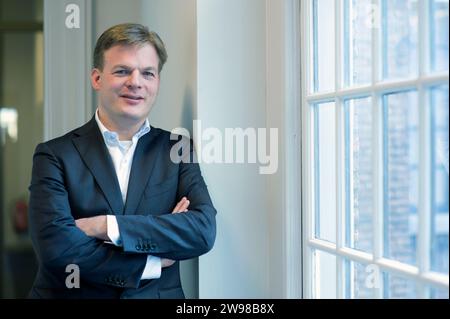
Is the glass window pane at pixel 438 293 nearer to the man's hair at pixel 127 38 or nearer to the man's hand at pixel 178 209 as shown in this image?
the man's hand at pixel 178 209

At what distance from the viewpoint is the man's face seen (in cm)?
151

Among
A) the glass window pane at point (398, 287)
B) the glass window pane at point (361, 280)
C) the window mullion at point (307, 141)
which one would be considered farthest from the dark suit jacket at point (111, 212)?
the glass window pane at point (398, 287)

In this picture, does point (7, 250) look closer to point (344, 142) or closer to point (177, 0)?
point (177, 0)

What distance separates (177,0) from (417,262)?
40.3 inches

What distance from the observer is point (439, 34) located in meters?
0.99

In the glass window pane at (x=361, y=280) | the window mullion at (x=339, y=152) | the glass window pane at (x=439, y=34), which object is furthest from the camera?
the window mullion at (x=339, y=152)

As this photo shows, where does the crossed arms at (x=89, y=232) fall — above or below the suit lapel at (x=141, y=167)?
below

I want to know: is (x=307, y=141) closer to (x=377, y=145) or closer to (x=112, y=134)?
(x=377, y=145)

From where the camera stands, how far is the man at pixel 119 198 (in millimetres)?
1404

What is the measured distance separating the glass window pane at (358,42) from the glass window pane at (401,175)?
4.3 inches

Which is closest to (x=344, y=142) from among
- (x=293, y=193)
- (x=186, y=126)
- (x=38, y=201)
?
(x=293, y=193)

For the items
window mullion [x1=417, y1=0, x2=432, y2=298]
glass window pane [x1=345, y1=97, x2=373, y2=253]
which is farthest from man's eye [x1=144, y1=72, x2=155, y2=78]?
window mullion [x1=417, y1=0, x2=432, y2=298]

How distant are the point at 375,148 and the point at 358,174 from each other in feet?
0.33

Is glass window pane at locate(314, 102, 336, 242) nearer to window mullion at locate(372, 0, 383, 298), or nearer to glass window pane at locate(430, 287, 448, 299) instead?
window mullion at locate(372, 0, 383, 298)
